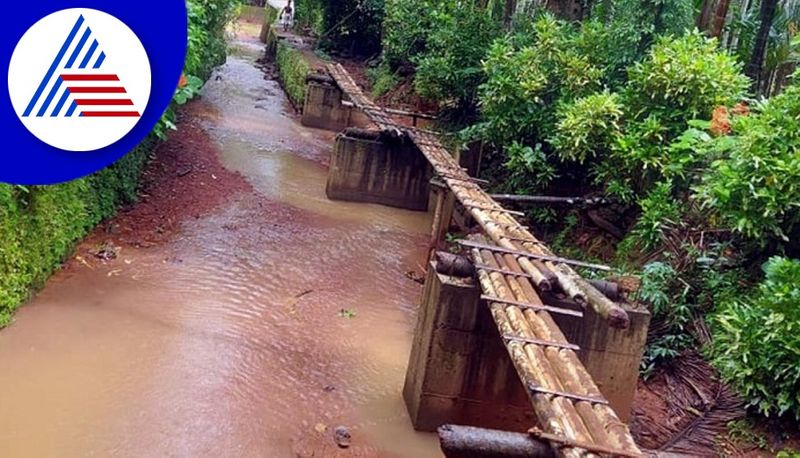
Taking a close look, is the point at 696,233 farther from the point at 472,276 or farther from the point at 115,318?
the point at 115,318

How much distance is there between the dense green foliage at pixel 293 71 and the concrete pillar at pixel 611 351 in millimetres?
14013

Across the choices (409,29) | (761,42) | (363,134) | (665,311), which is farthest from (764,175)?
(409,29)

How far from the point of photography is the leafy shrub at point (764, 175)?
252 inches

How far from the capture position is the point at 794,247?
22.2 ft

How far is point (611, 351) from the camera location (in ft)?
20.7

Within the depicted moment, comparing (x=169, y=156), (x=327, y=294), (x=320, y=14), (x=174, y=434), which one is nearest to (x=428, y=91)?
(x=169, y=156)

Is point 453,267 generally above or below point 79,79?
below

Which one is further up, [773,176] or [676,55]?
[676,55]

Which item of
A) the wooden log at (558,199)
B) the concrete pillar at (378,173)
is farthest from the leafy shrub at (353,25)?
the wooden log at (558,199)

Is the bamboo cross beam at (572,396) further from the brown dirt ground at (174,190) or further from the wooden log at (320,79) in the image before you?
the wooden log at (320,79)

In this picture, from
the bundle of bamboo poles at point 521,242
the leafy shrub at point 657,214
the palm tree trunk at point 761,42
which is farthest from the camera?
the palm tree trunk at point 761,42

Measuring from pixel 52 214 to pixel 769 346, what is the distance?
7156mm

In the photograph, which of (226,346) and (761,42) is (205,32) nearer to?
(226,346)

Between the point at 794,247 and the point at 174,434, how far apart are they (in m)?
5.69
